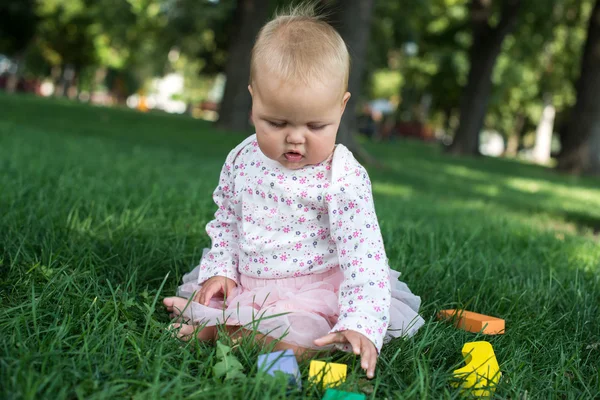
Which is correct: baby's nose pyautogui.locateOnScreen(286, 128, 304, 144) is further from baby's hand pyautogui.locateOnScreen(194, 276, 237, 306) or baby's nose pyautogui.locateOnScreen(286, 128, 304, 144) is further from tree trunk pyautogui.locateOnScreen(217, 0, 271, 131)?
tree trunk pyautogui.locateOnScreen(217, 0, 271, 131)

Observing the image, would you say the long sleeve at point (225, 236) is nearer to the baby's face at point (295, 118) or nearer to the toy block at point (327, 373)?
the baby's face at point (295, 118)

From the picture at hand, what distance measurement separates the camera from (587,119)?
1759 cm

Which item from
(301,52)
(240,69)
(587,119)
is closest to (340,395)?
(301,52)

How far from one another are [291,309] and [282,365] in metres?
0.42

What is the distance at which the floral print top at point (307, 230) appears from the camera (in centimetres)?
217

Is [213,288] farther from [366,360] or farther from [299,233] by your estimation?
[366,360]

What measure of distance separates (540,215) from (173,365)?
5.88 meters

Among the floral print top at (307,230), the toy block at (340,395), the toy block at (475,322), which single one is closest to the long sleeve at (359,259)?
the floral print top at (307,230)

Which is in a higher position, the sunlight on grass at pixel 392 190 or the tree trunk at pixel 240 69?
the tree trunk at pixel 240 69

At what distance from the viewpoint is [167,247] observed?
3107 millimetres

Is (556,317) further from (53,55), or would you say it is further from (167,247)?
(53,55)

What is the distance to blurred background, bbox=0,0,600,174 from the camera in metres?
16.7

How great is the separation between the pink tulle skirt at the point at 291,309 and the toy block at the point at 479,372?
28cm

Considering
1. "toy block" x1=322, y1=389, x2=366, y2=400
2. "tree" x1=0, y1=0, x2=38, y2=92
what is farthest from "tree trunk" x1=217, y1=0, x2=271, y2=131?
"tree" x1=0, y1=0, x2=38, y2=92
